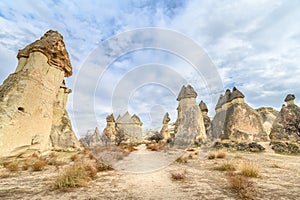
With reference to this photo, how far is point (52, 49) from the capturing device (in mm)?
9797

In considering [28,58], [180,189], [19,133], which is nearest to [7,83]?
[28,58]

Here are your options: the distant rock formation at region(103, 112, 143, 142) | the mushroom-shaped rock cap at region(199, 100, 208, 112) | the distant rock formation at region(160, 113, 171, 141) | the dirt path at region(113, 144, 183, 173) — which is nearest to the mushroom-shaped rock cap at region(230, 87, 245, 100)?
the mushroom-shaped rock cap at region(199, 100, 208, 112)

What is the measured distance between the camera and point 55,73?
10.3 meters

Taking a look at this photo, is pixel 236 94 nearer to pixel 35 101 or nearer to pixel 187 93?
pixel 187 93

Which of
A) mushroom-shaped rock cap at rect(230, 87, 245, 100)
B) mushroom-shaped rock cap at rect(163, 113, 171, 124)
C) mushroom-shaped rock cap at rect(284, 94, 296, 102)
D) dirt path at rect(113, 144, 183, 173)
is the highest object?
mushroom-shaped rock cap at rect(230, 87, 245, 100)

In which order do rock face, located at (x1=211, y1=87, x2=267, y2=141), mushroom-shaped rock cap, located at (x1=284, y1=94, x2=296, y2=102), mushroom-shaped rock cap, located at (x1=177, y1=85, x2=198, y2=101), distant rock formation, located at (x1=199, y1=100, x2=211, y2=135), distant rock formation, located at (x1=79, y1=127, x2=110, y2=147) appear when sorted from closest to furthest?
rock face, located at (x1=211, y1=87, x2=267, y2=141), mushroom-shaped rock cap, located at (x1=284, y1=94, x2=296, y2=102), mushroom-shaped rock cap, located at (x1=177, y1=85, x2=198, y2=101), distant rock formation, located at (x1=199, y1=100, x2=211, y2=135), distant rock formation, located at (x1=79, y1=127, x2=110, y2=147)

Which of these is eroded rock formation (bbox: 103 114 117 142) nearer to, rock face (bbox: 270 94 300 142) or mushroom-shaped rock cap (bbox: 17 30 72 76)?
mushroom-shaped rock cap (bbox: 17 30 72 76)

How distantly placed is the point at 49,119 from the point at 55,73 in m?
3.27

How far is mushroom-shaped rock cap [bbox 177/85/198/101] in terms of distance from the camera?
2103cm

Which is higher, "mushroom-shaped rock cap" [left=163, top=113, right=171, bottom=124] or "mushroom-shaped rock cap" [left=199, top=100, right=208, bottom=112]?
"mushroom-shaped rock cap" [left=199, top=100, right=208, bottom=112]

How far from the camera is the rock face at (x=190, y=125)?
1720 centimetres

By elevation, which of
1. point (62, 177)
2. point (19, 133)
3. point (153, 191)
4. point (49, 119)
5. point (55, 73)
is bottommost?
point (153, 191)

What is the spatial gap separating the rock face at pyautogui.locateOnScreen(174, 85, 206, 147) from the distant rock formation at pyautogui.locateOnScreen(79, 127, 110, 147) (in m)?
16.7

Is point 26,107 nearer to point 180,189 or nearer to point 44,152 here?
point 44,152
